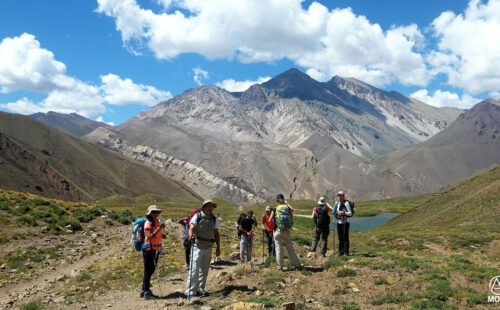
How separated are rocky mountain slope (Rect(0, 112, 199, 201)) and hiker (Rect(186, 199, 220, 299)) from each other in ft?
351

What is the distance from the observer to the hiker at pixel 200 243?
12008mm

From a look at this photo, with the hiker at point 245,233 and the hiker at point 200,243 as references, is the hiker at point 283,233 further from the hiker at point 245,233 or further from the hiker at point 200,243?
the hiker at point 245,233

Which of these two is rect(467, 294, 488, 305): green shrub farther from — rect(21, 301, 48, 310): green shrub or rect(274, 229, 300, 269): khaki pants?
rect(21, 301, 48, 310): green shrub

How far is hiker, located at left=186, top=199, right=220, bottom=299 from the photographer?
12.0 m

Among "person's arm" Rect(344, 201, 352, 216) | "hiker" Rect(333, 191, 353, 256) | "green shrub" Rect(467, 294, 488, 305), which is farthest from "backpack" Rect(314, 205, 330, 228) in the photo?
"green shrub" Rect(467, 294, 488, 305)

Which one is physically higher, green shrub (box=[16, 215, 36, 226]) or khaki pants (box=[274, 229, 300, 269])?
khaki pants (box=[274, 229, 300, 269])

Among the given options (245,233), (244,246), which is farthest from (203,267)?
→ (244,246)

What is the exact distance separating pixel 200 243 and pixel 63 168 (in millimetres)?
155207

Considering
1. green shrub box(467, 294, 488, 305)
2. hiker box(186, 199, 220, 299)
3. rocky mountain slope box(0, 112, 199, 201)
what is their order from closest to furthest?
green shrub box(467, 294, 488, 305)
hiker box(186, 199, 220, 299)
rocky mountain slope box(0, 112, 199, 201)

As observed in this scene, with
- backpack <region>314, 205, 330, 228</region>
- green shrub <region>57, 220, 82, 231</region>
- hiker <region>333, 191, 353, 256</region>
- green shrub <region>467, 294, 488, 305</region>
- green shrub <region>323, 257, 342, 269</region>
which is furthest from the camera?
green shrub <region>57, 220, 82, 231</region>

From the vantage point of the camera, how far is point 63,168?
484ft

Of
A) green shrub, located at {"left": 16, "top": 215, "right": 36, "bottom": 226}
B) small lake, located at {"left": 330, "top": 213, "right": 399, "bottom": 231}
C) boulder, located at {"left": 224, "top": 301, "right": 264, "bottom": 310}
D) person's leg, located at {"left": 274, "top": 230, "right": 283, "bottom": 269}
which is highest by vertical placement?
person's leg, located at {"left": 274, "top": 230, "right": 283, "bottom": 269}

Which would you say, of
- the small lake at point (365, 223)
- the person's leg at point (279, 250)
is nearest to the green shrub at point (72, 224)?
the person's leg at point (279, 250)

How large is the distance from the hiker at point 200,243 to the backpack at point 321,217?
258 inches
